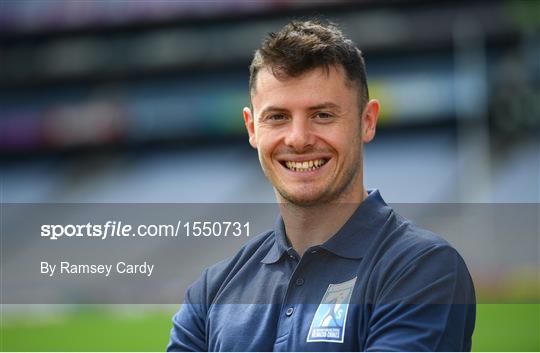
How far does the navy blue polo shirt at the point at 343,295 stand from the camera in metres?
1.20

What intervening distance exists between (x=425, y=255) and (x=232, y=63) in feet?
29.4

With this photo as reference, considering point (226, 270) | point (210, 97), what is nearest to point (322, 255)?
point (226, 270)

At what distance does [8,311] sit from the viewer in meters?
7.87

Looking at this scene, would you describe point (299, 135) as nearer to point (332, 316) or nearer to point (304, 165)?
point (304, 165)

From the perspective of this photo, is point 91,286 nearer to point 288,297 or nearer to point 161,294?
point 161,294

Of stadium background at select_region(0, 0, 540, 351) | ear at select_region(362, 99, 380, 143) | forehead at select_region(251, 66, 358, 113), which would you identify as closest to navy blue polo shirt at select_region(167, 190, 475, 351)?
ear at select_region(362, 99, 380, 143)

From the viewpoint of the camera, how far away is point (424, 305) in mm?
1198

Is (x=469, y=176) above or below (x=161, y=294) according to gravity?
above

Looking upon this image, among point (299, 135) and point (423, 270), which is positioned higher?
point (299, 135)

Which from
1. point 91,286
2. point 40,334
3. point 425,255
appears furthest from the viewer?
point 91,286

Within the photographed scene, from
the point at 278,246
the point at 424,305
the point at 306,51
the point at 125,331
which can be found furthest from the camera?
the point at 125,331

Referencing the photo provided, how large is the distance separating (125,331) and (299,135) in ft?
19.6

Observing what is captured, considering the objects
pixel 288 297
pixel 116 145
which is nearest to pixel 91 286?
pixel 116 145

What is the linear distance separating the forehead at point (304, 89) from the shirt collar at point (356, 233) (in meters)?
0.19
